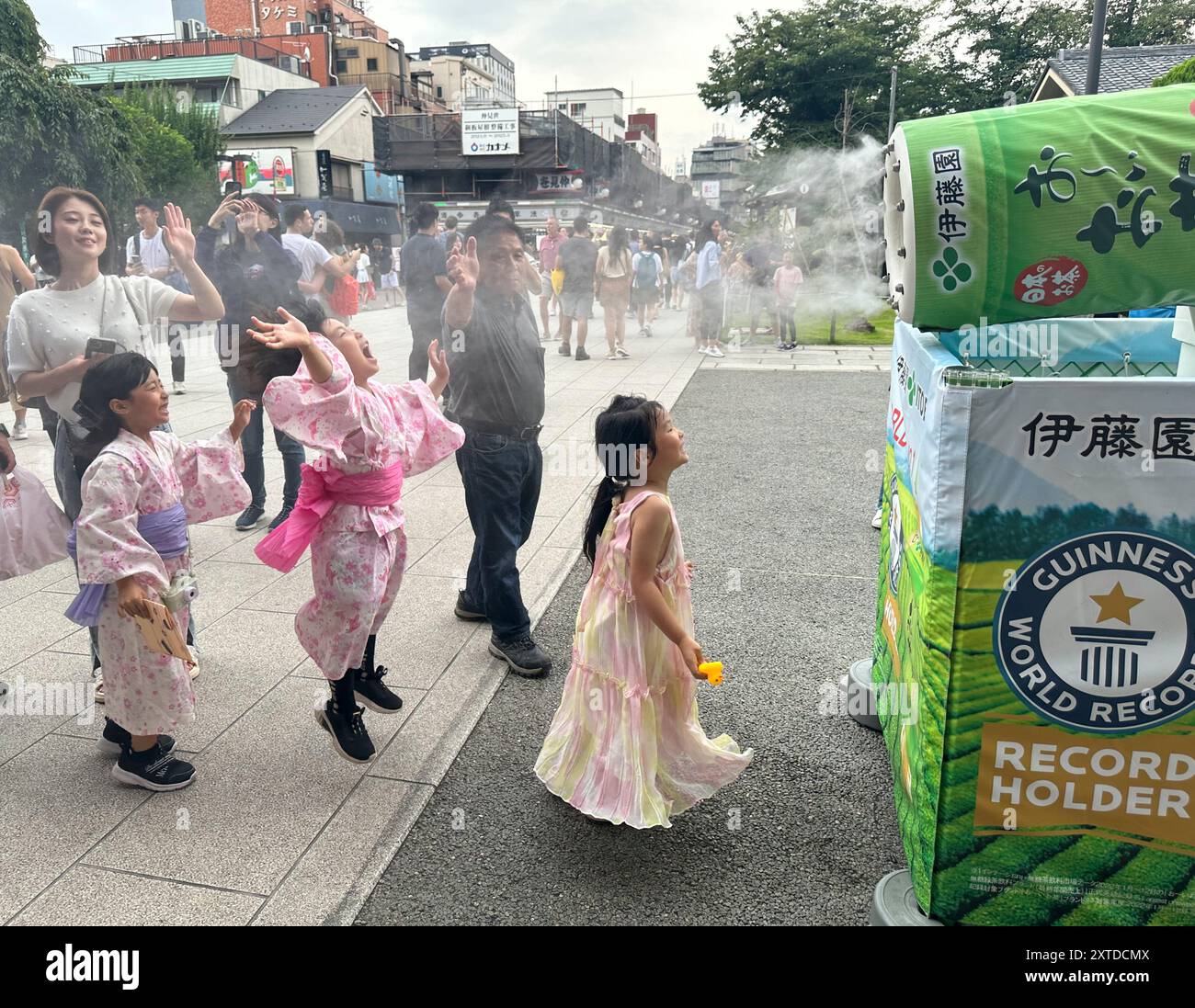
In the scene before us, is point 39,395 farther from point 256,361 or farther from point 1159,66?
point 1159,66

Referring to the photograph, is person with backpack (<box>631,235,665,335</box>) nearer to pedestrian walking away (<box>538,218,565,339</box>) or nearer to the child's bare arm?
pedestrian walking away (<box>538,218,565,339</box>)

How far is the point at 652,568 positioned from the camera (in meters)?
2.40

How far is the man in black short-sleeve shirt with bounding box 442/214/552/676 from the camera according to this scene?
3412 millimetres

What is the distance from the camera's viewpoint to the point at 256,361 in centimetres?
268

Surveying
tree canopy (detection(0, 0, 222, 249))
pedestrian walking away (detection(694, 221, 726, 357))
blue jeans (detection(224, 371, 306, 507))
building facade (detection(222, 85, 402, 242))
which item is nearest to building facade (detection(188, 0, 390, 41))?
building facade (detection(222, 85, 402, 242))

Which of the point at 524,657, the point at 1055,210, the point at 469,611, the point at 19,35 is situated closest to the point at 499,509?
the point at 524,657

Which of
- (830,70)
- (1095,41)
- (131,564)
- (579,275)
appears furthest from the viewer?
(830,70)

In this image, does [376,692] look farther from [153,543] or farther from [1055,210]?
[1055,210]

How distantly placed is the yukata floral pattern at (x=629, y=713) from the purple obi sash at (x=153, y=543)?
4.40 ft

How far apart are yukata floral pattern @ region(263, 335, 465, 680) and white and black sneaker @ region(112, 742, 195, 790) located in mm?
537

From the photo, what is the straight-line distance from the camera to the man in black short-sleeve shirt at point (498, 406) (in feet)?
11.2

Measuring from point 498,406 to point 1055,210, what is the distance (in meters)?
2.09
